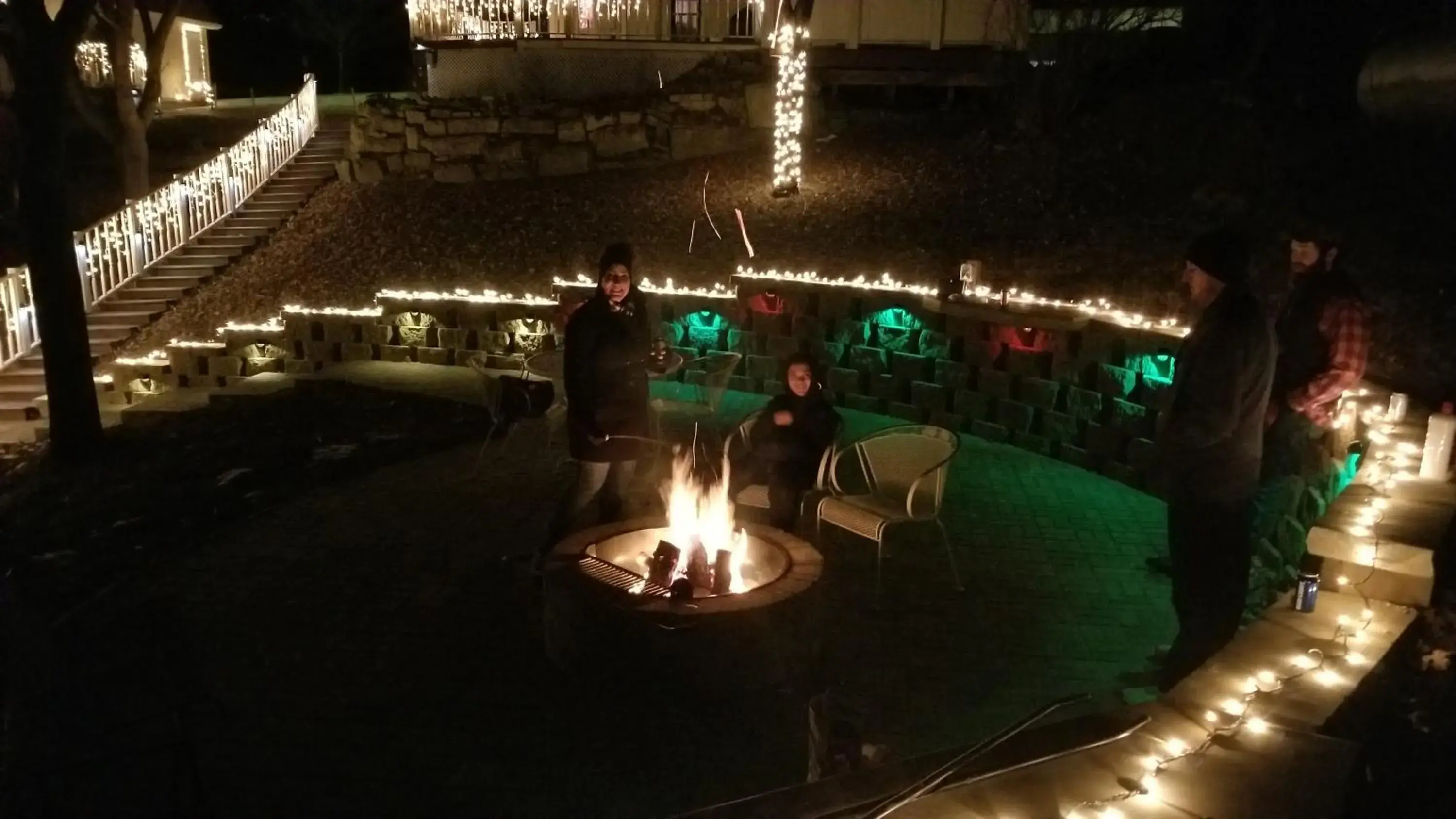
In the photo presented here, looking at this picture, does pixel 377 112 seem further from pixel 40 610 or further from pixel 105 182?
pixel 40 610

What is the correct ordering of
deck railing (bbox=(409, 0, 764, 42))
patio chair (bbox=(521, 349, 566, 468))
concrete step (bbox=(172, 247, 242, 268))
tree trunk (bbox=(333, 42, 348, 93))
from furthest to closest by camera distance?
1. tree trunk (bbox=(333, 42, 348, 93))
2. deck railing (bbox=(409, 0, 764, 42))
3. concrete step (bbox=(172, 247, 242, 268))
4. patio chair (bbox=(521, 349, 566, 468))

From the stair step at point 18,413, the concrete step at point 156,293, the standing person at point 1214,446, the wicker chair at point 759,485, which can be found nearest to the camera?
the standing person at point 1214,446

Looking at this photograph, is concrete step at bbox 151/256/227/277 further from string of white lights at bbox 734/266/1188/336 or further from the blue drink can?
the blue drink can

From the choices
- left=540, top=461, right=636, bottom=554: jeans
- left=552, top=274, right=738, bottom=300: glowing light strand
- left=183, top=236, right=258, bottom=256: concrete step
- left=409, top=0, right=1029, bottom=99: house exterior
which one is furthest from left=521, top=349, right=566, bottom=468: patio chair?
left=409, top=0, right=1029, bottom=99: house exterior

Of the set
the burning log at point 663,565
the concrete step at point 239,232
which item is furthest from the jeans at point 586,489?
the concrete step at point 239,232

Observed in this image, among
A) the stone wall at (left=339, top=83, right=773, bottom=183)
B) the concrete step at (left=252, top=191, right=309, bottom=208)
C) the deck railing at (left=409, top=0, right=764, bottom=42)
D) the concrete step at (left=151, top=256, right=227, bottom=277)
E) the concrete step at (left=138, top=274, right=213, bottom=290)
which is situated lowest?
the concrete step at (left=138, top=274, right=213, bottom=290)

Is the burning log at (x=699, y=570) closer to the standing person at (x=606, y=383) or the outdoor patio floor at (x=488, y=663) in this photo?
the outdoor patio floor at (x=488, y=663)

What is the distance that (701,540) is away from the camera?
4.60 metres

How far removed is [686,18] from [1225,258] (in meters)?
14.8

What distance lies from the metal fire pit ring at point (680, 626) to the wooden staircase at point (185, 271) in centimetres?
942

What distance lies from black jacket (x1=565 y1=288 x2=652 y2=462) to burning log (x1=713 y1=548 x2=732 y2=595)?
1044 millimetres

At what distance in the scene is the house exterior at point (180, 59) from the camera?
78.7 ft

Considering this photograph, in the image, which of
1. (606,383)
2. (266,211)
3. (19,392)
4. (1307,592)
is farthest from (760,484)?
(266,211)

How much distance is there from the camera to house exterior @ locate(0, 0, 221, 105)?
945 inches
